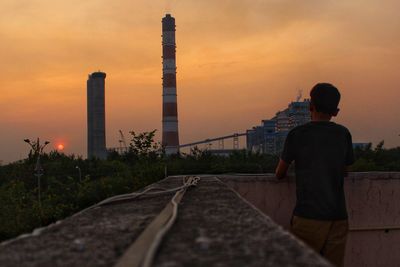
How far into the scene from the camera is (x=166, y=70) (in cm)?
7250

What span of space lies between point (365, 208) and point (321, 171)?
2.97m

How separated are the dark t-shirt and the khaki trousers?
52 millimetres

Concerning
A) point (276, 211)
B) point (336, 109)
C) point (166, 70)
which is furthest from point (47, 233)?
point (166, 70)

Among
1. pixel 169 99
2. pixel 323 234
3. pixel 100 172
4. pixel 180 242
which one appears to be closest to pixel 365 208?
pixel 323 234

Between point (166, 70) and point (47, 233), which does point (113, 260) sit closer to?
point (47, 233)

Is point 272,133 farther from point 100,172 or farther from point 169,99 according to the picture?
point 100,172

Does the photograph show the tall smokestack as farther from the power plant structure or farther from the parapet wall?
the parapet wall

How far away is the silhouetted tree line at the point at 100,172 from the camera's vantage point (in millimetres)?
10812

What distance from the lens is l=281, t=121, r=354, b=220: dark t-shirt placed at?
4.14 metres

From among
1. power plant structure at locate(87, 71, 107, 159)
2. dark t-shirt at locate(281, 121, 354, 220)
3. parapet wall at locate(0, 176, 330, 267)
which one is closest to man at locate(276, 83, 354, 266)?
dark t-shirt at locate(281, 121, 354, 220)

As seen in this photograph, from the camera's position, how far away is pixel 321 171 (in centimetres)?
415

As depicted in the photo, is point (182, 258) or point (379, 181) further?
point (379, 181)

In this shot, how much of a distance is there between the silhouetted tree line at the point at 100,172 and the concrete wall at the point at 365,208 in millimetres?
3312

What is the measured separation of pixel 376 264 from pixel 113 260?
18.2ft
